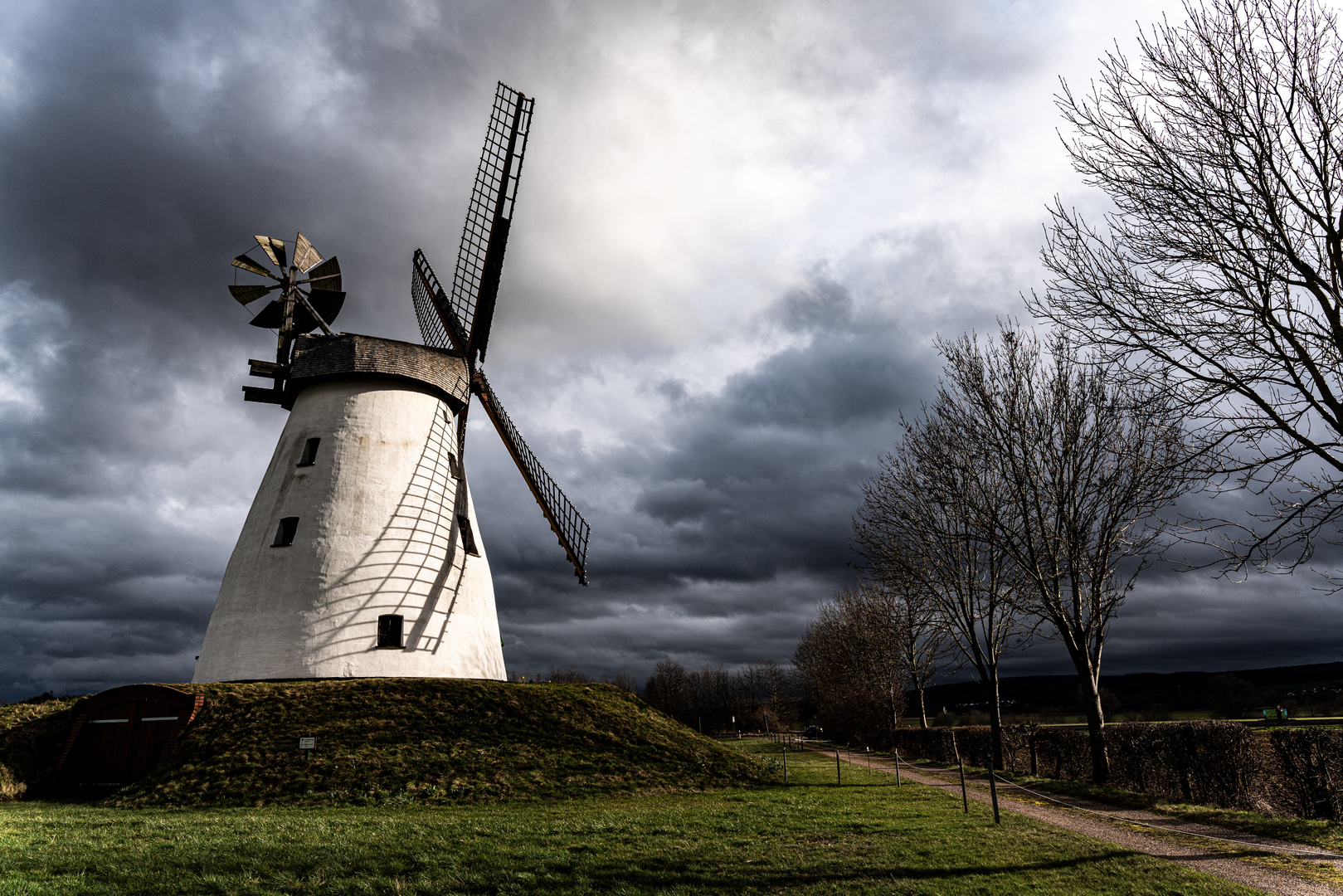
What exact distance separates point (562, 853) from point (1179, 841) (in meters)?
10.2

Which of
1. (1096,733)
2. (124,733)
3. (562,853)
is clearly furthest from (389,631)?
(1096,733)

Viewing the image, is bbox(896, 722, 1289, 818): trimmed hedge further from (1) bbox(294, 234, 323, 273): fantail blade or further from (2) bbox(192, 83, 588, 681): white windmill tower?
(1) bbox(294, 234, 323, 273): fantail blade

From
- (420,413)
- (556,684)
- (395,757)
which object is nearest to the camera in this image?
(395,757)

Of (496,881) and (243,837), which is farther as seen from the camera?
(243,837)

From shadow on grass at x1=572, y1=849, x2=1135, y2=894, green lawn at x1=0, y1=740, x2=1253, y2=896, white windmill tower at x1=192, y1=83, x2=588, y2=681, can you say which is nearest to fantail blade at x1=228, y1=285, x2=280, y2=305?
white windmill tower at x1=192, y1=83, x2=588, y2=681

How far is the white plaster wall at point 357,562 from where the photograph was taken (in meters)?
18.3

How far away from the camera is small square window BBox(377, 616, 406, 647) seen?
62.0ft

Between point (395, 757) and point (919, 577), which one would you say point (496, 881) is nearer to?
point (395, 757)

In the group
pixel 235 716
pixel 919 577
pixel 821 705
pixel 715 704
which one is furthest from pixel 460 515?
pixel 715 704

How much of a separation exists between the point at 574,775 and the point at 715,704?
94345 mm

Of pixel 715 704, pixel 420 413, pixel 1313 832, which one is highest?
pixel 420 413

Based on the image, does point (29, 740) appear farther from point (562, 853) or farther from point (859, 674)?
point (859, 674)

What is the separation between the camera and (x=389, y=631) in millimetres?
19109

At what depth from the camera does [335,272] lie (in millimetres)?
24641
